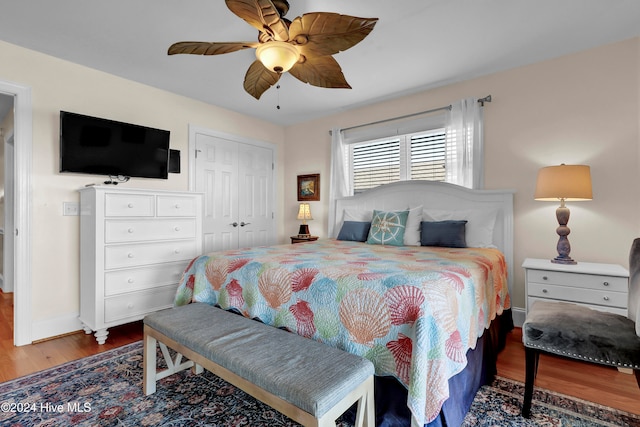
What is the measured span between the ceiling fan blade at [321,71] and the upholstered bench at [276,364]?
1670mm

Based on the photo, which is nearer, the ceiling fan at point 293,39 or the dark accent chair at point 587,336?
the dark accent chair at point 587,336

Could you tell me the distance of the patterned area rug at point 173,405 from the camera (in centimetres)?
159

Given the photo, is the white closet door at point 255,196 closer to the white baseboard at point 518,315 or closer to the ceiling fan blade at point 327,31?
the ceiling fan blade at point 327,31

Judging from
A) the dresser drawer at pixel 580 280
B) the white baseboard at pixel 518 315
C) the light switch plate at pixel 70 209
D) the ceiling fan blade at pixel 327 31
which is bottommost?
the white baseboard at pixel 518 315

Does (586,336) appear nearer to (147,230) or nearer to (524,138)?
(524,138)

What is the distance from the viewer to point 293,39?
1.77 metres

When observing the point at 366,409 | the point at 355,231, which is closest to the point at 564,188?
the point at 355,231

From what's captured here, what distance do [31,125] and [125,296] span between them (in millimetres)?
1670

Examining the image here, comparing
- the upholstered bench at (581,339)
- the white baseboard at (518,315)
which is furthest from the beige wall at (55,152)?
the white baseboard at (518,315)

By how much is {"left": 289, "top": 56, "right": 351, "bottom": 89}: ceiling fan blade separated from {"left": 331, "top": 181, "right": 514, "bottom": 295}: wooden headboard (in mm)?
1700

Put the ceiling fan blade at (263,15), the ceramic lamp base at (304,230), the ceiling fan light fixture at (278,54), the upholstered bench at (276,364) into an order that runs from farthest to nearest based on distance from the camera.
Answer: the ceramic lamp base at (304,230), the ceiling fan light fixture at (278,54), the ceiling fan blade at (263,15), the upholstered bench at (276,364)

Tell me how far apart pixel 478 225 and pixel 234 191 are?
10.1 ft

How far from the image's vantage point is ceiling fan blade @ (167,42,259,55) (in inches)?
72.1

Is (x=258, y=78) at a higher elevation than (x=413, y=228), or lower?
higher
